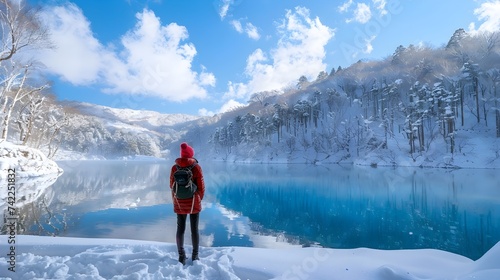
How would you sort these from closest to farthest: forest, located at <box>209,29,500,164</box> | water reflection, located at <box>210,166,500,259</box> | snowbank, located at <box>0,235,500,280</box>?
snowbank, located at <box>0,235,500,280</box> → water reflection, located at <box>210,166,500,259</box> → forest, located at <box>209,29,500,164</box>

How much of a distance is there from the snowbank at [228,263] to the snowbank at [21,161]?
1833 cm

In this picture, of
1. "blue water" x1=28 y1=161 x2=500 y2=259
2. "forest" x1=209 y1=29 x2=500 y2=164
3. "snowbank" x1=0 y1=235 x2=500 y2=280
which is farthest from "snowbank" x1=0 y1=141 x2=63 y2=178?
"forest" x1=209 y1=29 x2=500 y2=164

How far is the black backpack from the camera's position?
4.14 meters

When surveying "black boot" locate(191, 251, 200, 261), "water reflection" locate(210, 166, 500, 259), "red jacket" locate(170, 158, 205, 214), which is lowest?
"water reflection" locate(210, 166, 500, 259)

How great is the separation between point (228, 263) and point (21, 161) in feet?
77.8

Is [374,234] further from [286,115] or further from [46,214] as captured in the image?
[286,115]

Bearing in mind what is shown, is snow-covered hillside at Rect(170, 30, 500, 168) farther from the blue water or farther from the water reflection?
the blue water

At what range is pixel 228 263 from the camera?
3.92m

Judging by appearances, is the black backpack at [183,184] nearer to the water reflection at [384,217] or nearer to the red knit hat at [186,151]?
the red knit hat at [186,151]

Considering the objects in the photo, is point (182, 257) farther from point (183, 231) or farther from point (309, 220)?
point (309, 220)

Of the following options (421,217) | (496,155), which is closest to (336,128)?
(496,155)

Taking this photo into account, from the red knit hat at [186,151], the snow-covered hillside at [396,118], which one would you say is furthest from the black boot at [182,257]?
the snow-covered hillside at [396,118]

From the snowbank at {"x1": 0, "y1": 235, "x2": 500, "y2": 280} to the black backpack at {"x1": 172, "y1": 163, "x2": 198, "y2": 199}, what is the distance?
3.39ft

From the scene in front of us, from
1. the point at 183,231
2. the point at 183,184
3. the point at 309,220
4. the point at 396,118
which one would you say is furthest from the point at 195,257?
the point at 396,118
